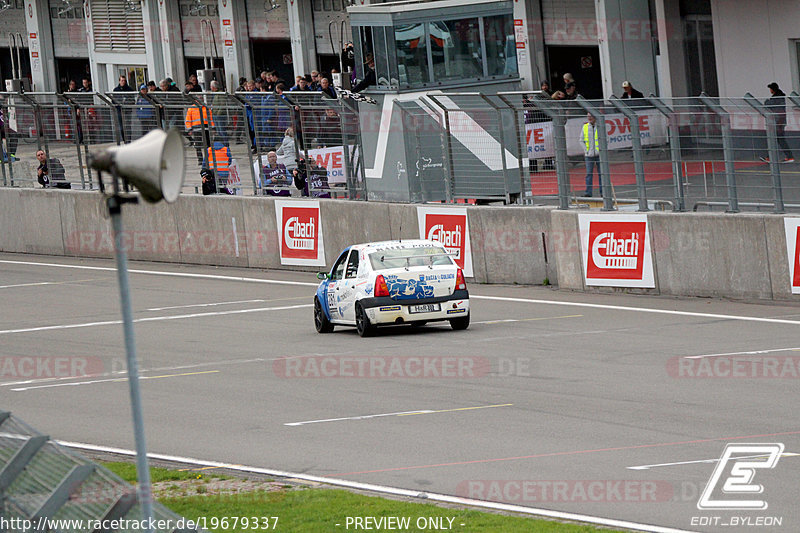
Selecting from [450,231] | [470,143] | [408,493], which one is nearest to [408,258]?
[450,231]

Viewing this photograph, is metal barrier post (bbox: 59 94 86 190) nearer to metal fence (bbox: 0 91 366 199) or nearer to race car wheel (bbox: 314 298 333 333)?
metal fence (bbox: 0 91 366 199)

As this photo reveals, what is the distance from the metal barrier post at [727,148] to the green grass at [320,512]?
38.6ft

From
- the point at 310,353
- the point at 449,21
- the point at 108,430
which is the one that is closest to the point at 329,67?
the point at 449,21

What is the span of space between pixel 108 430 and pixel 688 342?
7411 mm

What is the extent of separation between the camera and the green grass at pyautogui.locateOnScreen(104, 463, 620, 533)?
31.1 ft

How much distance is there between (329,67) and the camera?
46.4 m

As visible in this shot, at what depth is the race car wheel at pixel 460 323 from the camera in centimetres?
1967

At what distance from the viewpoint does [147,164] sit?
6094 mm

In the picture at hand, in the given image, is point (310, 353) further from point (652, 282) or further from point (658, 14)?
point (658, 14)

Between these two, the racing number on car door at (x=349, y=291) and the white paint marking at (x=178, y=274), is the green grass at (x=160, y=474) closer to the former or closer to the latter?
the racing number on car door at (x=349, y=291)

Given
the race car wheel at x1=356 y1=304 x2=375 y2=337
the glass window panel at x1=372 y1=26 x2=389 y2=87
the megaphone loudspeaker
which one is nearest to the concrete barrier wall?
the glass window panel at x1=372 y1=26 x2=389 y2=87

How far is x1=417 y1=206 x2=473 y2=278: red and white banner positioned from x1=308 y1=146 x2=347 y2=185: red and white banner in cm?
279

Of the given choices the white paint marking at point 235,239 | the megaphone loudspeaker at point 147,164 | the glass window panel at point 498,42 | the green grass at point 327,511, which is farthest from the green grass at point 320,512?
the glass window panel at point 498,42

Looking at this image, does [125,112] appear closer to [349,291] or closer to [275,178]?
[275,178]
